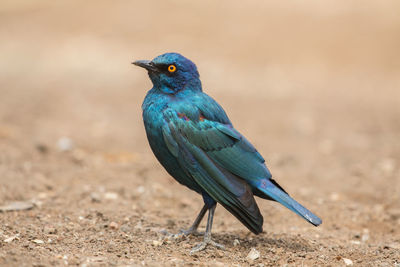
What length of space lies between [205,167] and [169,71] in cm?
86

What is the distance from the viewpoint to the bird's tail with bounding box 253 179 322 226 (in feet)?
15.2

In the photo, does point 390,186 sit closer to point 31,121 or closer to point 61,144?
point 61,144

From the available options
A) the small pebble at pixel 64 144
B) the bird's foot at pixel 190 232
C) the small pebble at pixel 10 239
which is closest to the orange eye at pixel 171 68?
the bird's foot at pixel 190 232

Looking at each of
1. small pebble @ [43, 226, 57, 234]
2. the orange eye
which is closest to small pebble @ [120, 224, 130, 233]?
small pebble @ [43, 226, 57, 234]

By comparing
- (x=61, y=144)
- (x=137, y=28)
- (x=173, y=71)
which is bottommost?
(x=61, y=144)

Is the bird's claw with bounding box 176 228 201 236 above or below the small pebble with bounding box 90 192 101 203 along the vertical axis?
above

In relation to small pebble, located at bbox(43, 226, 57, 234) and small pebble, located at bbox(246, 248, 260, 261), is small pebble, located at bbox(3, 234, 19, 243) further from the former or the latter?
small pebble, located at bbox(246, 248, 260, 261)

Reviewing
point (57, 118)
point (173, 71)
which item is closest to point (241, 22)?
point (57, 118)

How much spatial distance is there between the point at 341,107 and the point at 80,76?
5.11 m

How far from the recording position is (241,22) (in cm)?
1641

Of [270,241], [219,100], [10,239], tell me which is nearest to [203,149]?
[270,241]

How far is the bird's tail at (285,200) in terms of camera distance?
462 centimetres

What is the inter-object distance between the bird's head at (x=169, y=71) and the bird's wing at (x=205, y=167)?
0.28 meters

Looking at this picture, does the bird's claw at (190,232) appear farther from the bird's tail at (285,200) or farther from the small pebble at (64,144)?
the small pebble at (64,144)
